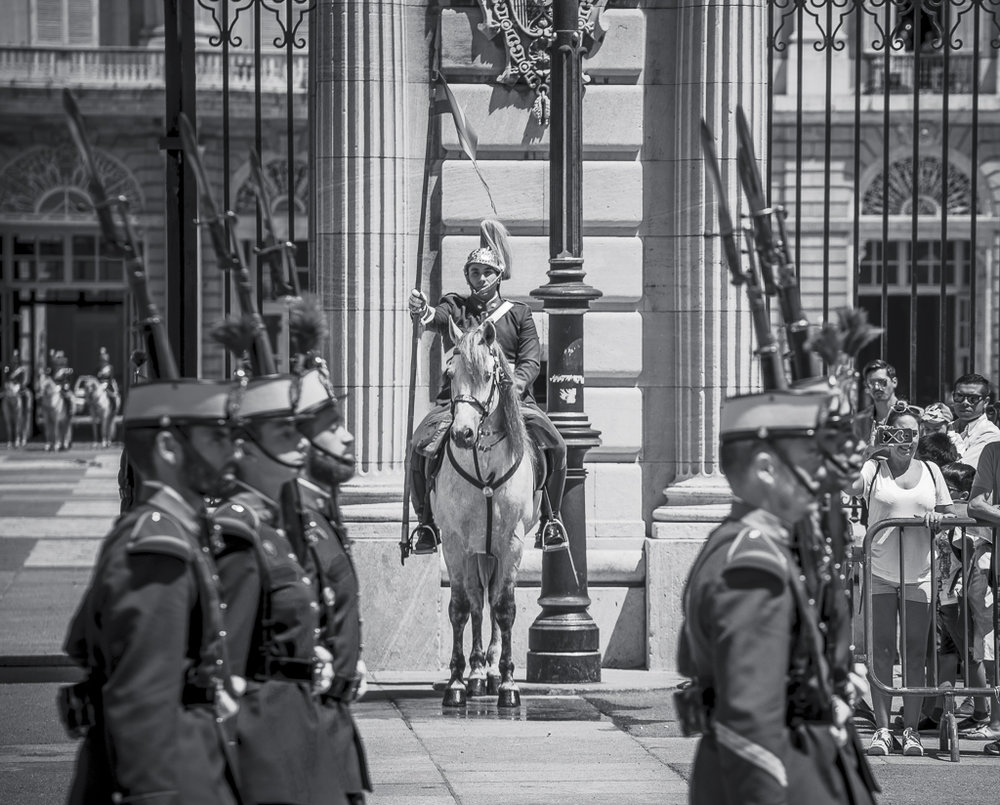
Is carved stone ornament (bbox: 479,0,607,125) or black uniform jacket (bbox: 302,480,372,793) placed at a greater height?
carved stone ornament (bbox: 479,0,607,125)

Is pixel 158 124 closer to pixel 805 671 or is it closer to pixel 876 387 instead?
pixel 876 387

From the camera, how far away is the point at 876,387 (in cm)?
1078

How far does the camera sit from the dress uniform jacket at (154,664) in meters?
4.25

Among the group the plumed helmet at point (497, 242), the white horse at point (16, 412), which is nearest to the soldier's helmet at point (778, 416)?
the plumed helmet at point (497, 242)

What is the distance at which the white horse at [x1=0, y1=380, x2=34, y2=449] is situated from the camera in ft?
125

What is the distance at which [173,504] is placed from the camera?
4.48 metres

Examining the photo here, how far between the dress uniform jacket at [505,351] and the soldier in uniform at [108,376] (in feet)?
95.4

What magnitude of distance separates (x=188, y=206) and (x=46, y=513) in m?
13.3

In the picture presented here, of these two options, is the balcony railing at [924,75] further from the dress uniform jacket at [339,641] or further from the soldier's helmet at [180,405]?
the soldier's helmet at [180,405]

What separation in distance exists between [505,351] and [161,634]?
23.2 ft

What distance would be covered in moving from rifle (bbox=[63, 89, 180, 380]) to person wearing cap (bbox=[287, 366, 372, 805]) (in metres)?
0.49

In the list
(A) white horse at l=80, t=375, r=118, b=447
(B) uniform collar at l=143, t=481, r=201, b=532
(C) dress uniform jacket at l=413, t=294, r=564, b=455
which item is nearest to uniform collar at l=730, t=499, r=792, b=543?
(B) uniform collar at l=143, t=481, r=201, b=532

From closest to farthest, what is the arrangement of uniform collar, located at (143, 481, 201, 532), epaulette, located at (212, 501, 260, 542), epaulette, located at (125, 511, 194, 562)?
epaulette, located at (125, 511, 194, 562) → uniform collar, located at (143, 481, 201, 532) → epaulette, located at (212, 501, 260, 542)

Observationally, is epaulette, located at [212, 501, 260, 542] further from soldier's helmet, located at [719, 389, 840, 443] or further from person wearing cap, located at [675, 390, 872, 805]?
soldier's helmet, located at [719, 389, 840, 443]
